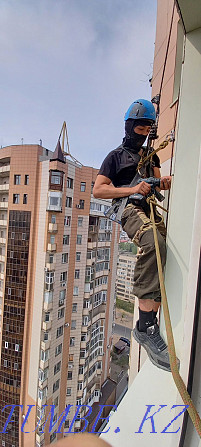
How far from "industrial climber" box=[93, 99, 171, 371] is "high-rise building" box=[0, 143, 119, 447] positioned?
20.7 ft

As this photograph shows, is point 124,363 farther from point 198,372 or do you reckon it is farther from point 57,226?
point 198,372

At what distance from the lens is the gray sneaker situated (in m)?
1.03

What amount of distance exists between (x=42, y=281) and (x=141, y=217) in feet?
23.7

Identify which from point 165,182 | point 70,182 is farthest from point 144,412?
point 70,182

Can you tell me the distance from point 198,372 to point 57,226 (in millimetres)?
7175

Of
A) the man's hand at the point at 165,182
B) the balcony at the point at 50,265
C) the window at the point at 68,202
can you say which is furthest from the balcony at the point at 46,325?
the man's hand at the point at 165,182

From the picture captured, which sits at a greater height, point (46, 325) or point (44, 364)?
point (46, 325)

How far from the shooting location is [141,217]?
3.96 feet

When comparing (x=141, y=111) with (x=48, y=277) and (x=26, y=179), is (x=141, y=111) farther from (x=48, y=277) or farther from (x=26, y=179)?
(x=26, y=179)

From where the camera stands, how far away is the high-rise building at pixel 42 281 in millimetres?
7672

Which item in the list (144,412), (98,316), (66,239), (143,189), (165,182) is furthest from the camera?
(98,316)

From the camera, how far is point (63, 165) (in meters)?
7.57

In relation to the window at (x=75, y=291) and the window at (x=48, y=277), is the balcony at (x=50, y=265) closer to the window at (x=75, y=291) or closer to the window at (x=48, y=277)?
the window at (x=48, y=277)

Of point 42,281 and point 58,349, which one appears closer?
point 42,281
